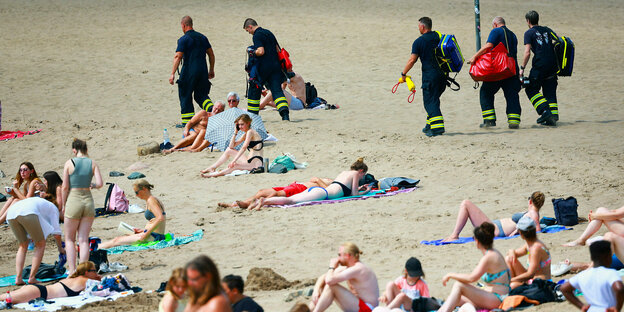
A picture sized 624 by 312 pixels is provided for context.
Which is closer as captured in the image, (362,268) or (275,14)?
(362,268)

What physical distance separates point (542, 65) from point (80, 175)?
9414 millimetres

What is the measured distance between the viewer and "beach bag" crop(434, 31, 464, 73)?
14477mm

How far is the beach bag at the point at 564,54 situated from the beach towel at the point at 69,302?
9.90 metres

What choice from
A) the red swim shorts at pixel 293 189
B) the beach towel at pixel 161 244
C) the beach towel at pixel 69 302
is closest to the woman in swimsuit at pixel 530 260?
the beach towel at pixel 69 302

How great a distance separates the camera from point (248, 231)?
34.5 ft

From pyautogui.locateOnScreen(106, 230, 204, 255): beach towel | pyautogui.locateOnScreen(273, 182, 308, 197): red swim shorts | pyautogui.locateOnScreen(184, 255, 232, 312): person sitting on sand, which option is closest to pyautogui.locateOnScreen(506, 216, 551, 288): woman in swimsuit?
pyautogui.locateOnScreen(184, 255, 232, 312): person sitting on sand

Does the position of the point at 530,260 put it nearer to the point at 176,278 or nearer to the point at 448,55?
the point at 176,278

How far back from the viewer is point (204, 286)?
4.86m

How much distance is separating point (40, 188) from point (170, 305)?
4945 millimetres

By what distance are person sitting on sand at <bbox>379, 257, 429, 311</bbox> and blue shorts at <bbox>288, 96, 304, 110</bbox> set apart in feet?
38.2

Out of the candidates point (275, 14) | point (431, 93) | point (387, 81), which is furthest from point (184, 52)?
point (275, 14)

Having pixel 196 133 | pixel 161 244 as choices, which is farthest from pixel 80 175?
pixel 196 133

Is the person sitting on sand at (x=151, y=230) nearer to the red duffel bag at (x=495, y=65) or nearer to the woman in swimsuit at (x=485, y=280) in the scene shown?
the woman in swimsuit at (x=485, y=280)

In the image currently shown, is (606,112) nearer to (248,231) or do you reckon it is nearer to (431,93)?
(431,93)
